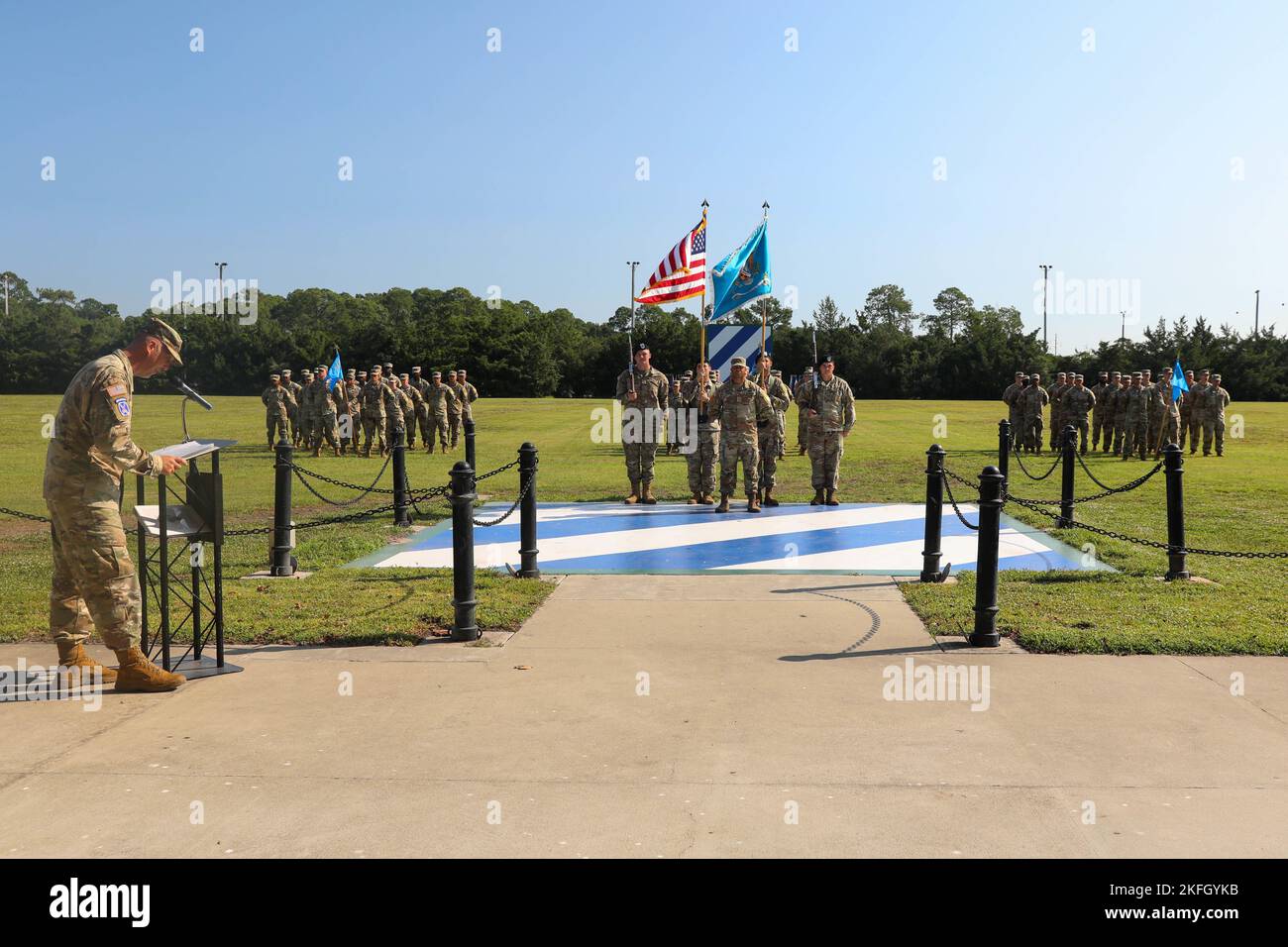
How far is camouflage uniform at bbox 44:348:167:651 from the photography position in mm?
5789

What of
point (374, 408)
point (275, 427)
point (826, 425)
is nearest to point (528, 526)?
point (826, 425)

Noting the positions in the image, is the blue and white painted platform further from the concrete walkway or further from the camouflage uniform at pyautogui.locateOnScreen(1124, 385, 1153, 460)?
the camouflage uniform at pyautogui.locateOnScreen(1124, 385, 1153, 460)

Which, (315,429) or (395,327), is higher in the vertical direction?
(395,327)

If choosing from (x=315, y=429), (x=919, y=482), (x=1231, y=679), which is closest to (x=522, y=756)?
(x=1231, y=679)

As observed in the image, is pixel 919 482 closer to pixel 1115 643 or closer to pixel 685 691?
pixel 1115 643

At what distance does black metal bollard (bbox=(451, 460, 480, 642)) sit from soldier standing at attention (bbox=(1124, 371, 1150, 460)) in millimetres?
21306

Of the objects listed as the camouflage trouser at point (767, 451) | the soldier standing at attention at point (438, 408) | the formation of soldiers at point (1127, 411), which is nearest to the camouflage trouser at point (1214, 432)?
the formation of soldiers at point (1127, 411)

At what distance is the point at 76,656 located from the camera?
20.4ft

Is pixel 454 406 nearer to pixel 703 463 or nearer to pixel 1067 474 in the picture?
pixel 703 463

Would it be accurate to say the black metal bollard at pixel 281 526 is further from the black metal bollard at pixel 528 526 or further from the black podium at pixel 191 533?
the black podium at pixel 191 533

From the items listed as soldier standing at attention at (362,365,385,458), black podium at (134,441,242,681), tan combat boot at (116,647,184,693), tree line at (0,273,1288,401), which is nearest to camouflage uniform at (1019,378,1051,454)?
soldier standing at attention at (362,365,385,458)

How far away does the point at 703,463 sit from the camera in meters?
15.1
